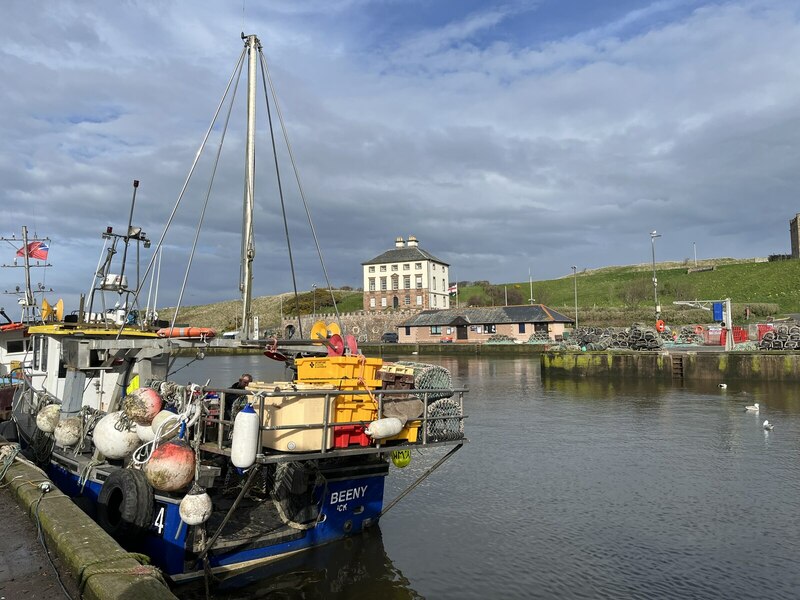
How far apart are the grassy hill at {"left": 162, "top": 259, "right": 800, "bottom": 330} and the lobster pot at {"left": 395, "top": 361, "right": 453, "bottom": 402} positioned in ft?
180

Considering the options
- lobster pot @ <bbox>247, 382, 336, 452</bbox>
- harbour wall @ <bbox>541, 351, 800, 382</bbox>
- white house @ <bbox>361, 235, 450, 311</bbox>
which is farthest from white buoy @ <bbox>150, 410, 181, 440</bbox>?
white house @ <bbox>361, 235, 450, 311</bbox>

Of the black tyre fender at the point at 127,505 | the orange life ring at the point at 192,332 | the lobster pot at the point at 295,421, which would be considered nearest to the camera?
the lobster pot at the point at 295,421

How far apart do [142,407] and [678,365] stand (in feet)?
128

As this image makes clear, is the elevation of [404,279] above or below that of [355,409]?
above

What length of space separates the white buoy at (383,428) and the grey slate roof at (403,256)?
3641 inches

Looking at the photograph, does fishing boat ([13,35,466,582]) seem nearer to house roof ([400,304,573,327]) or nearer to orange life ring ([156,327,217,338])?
orange life ring ([156,327,217,338])

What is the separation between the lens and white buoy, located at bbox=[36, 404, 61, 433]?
496 inches

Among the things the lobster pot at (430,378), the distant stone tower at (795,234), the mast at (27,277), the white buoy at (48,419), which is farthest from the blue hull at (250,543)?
the distant stone tower at (795,234)

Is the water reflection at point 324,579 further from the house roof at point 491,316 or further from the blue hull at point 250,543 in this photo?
the house roof at point 491,316

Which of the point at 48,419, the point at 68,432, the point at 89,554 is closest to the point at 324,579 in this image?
the point at 89,554

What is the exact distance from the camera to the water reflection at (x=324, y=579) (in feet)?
31.5

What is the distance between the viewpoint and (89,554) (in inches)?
261

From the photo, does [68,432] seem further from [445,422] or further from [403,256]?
[403,256]

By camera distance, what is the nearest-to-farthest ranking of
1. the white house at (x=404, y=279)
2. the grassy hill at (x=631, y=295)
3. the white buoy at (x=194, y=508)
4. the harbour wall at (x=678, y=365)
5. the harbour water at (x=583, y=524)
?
the white buoy at (x=194, y=508) < the harbour water at (x=583, y=524) < the harbour wall at (x=678, y=365) < the grassy hill at (x=631, y=295) < the white house at (x=404, y=279)
